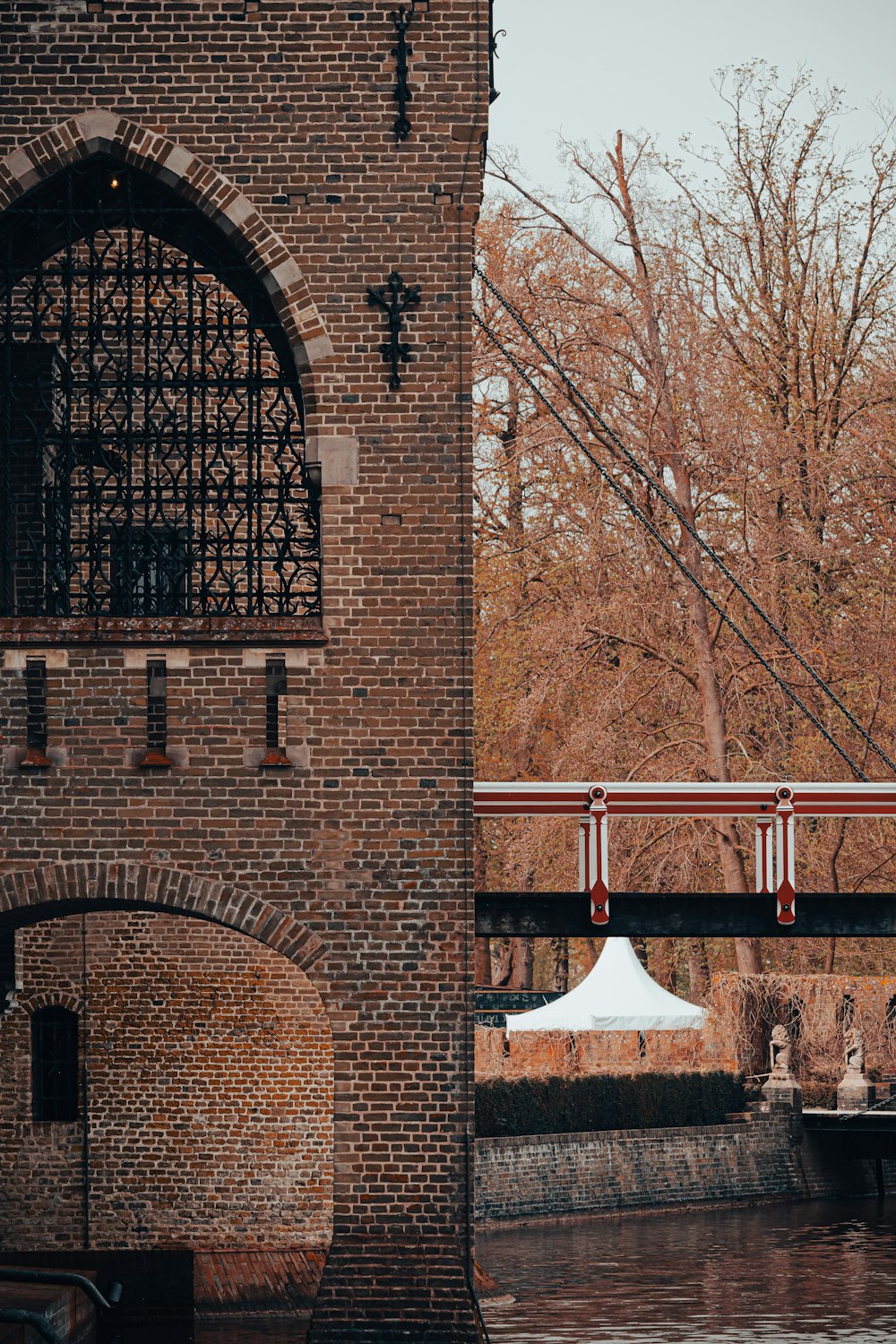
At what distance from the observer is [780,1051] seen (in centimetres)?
3309

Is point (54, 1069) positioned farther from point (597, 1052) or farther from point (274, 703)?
point (597, 1052)

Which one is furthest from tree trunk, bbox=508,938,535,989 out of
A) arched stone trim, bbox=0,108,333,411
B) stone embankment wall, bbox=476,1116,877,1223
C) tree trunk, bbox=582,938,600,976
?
arched stone trim, bbox=0,108,333,411

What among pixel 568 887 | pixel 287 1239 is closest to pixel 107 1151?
pixel 287 1239

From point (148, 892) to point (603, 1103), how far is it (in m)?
17.2

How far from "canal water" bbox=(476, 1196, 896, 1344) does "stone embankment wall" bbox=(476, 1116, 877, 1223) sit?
0.42 m

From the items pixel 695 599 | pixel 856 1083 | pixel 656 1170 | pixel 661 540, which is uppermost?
pixel 695 599

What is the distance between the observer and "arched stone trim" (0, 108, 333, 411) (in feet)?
49.3

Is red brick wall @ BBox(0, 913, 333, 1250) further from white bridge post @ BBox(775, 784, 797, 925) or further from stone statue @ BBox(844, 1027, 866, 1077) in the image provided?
stone statue @ BBox(844, 1027, 866, 1077)

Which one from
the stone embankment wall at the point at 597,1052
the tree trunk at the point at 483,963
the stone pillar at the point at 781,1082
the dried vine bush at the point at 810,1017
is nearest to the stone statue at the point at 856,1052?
the dried vine bush at the point at 810,1017

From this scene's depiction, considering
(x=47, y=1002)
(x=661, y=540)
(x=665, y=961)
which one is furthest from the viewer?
(x=665, y=961)

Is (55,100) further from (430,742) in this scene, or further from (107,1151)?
(107,1151)

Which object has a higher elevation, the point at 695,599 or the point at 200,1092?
the point at 695,599

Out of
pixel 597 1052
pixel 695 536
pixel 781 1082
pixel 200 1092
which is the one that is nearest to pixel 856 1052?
pixel 781 1082

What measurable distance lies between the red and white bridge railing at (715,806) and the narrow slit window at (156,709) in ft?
10.5
